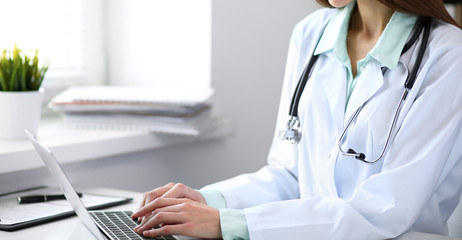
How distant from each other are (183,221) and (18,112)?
651 mm

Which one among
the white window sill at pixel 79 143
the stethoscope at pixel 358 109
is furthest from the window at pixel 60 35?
the stethoscope at pixel 358 109

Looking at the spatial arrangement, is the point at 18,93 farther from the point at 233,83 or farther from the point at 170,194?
the point at 233,83

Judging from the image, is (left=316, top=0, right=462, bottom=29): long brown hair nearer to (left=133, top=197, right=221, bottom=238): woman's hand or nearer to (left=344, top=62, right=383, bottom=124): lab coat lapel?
(left=344, top=62, right=383, bottom=124): lab coat lapel

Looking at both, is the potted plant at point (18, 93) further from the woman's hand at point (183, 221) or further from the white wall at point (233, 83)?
the woman's hand at point (183, 221)

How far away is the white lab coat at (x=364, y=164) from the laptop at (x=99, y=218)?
0.70 feet

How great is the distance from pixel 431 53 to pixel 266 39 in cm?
96

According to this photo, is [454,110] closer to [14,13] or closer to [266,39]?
[266,39]

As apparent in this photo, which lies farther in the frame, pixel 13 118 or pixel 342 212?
pixel 13 118

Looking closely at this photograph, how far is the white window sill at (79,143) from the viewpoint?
1.47 metres

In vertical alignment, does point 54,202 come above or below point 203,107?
below

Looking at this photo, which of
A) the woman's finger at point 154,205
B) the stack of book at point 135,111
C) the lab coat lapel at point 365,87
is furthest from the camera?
the stack of book at point 135,111

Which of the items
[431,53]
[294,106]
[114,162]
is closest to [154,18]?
[114,162]

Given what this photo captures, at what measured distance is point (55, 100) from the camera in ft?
5.91

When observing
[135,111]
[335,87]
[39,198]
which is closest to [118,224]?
[39,198]
